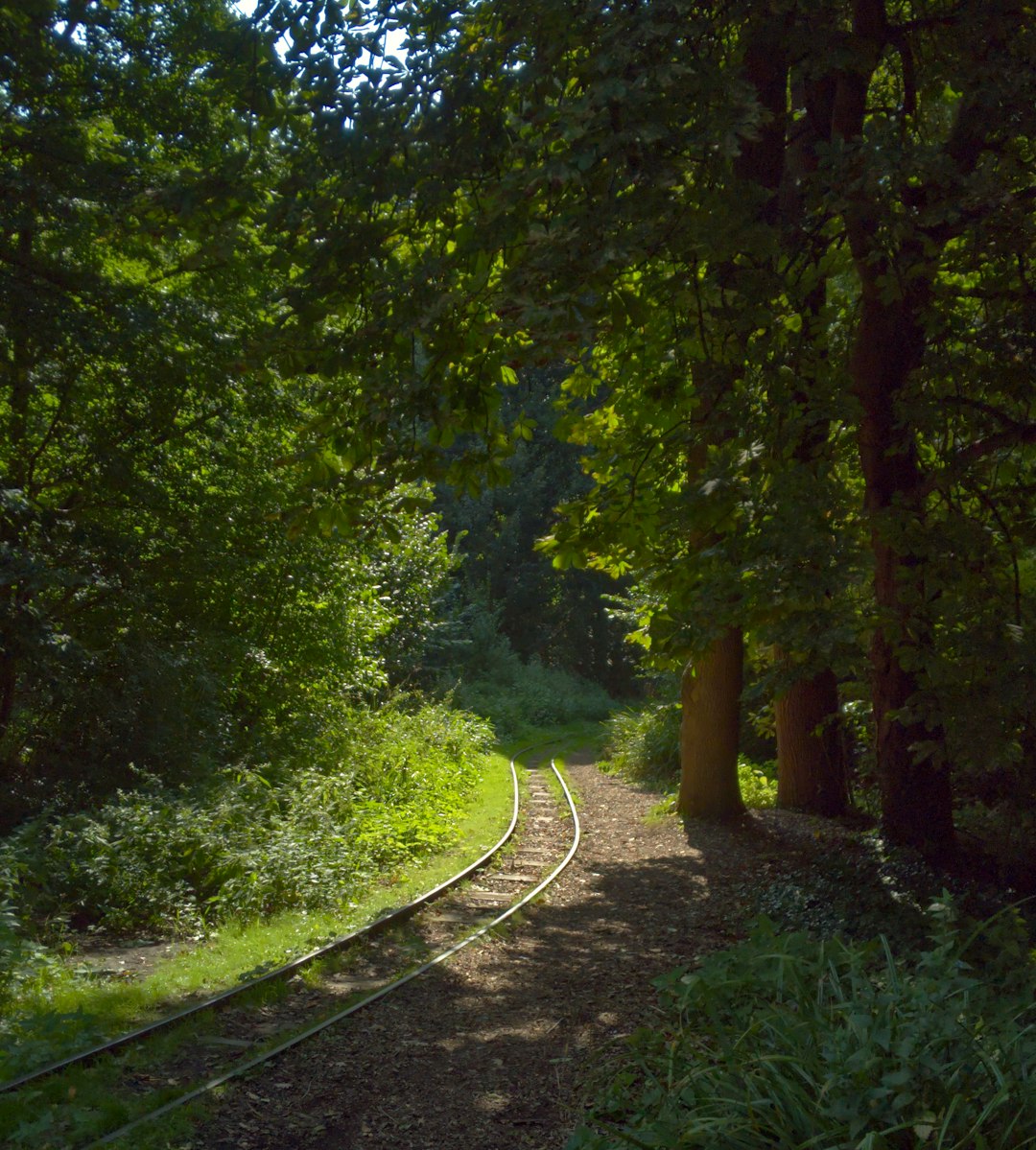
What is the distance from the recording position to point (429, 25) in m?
8.44

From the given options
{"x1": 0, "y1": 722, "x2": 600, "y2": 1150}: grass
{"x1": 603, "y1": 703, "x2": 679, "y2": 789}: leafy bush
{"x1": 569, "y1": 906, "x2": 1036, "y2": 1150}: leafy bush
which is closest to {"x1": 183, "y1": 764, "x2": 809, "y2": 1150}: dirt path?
{"x1": 0, "y1": 722, "x2": 600, "y2": 1150}: grass

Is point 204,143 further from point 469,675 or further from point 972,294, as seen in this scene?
point 469,675

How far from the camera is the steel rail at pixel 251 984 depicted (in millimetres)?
6223

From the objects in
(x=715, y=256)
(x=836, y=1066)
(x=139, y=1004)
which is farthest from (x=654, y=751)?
(x=836, y=1066)

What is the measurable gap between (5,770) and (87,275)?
233 inches

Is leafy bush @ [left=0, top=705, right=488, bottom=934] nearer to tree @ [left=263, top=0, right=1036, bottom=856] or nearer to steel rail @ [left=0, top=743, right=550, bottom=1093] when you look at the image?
steel rail @ [left=0, top=743, right=550, bottom=1093]

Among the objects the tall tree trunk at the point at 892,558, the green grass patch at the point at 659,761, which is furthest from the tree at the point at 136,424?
the green grass patch at the point at 659,761

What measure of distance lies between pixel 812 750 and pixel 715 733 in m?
1.36

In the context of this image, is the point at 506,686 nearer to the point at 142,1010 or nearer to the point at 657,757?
the point at 657,757

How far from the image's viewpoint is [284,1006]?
793 centimetres

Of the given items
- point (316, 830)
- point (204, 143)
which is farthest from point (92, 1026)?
point (204, 143)

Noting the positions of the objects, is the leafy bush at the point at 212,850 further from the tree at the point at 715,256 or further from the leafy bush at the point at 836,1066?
the leafy bush at the point at 836,1066

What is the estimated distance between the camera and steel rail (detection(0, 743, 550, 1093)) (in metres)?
6.22

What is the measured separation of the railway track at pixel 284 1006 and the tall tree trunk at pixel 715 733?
3020 mm
